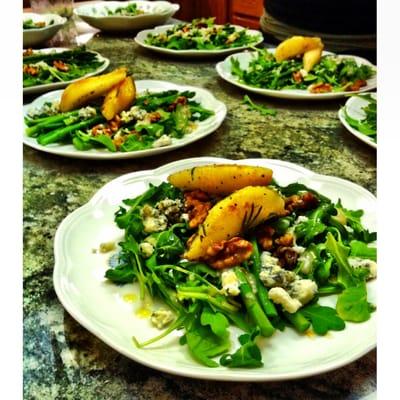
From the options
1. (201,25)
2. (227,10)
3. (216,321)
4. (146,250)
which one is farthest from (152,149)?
(227,10)

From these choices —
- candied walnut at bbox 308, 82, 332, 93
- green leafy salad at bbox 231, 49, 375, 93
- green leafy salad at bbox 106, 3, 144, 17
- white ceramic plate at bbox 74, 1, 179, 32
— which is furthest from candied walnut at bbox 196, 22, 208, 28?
candied walnut at bbox 308, 82, 332, 93

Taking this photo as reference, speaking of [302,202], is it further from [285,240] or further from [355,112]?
[355,112]

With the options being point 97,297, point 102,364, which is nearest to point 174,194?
point 97,297

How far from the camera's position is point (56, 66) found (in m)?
2.35

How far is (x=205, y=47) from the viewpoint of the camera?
2748 millimetres

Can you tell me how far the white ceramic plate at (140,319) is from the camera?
781 millimetres

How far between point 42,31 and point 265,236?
88.4 inches

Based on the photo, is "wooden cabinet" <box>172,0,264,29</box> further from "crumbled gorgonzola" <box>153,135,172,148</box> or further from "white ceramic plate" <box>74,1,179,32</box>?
"crumbled gorgonzola" <box>153,135,172,148</box>

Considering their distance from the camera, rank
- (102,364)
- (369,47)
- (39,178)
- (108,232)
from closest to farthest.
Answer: (102,364)
(108,232)
(39,178)
(369,47)

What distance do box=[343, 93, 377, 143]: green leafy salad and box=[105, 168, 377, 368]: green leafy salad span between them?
1.81ft

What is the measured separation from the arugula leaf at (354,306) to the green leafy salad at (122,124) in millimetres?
839

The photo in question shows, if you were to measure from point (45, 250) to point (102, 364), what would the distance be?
0.41m

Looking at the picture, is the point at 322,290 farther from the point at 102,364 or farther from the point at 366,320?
the point at 102,364

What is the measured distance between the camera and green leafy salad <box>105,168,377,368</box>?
2.80 feet
